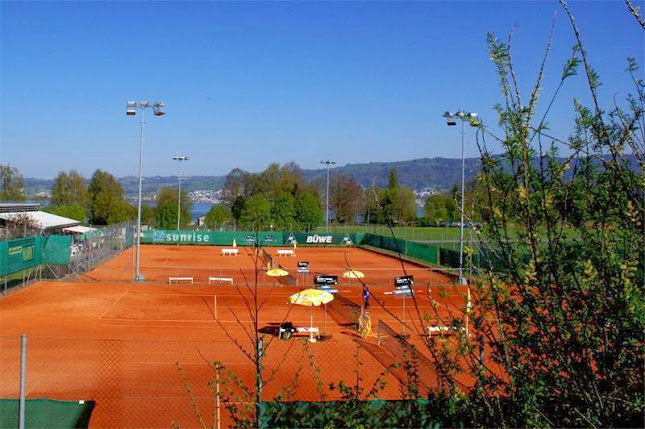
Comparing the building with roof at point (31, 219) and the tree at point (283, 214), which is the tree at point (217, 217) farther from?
the building with roof at point (31, 219)

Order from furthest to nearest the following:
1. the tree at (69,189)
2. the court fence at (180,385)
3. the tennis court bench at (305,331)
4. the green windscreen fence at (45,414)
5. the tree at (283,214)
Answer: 1. the tree at (69,189)
2. the tree at (283,214)
3. the tennis court bench at (305,331)
4. the green windscreen fence at (45,414)
5. the court fence at (180,385)

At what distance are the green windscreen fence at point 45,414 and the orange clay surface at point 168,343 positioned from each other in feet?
3.18

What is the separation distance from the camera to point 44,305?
2609 cm

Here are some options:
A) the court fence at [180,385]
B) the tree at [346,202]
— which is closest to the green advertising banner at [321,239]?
the court fence at [180,385]

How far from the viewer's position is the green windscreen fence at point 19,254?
25969 mm

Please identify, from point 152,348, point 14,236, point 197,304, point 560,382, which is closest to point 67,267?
point 14,236

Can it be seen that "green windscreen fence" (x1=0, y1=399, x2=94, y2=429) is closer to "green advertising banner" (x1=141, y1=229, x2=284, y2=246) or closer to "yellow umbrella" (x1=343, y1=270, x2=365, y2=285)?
"yellow umbrella" (x1=343, y1=270, x2=365, y2=285)

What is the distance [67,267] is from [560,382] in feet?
116

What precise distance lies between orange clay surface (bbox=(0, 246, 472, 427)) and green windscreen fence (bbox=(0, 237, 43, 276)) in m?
1.41

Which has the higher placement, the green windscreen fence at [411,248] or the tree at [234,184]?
the tree at [234,184]

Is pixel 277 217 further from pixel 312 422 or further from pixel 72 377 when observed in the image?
pixel 312 422

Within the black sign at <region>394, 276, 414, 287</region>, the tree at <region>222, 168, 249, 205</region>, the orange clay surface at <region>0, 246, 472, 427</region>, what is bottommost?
the orange clay surface at <region>0, 246, 472, 427</region>

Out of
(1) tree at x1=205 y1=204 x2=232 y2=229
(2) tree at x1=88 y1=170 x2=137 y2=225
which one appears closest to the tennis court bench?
(1) tree at x1=205 y1=204 x2=232 y2=229

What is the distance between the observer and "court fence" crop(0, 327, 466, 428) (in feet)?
22.5
